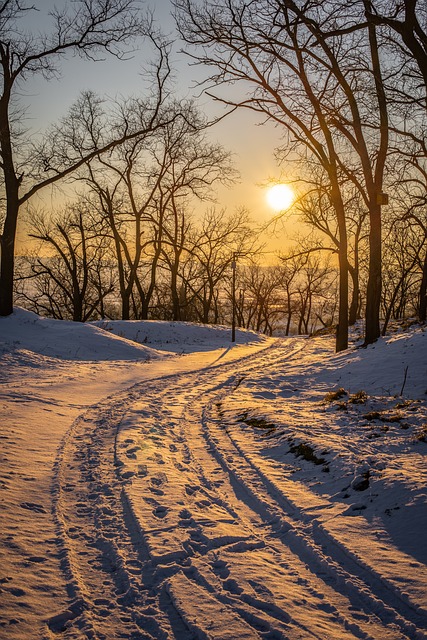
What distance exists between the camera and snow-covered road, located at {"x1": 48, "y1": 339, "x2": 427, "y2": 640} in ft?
8.46

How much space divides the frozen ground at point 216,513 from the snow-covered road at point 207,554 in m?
0.01

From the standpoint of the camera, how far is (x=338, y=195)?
44.9ft

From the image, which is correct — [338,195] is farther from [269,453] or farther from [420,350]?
[269,453]

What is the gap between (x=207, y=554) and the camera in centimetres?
329

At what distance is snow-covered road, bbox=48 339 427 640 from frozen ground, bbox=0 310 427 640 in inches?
0.5

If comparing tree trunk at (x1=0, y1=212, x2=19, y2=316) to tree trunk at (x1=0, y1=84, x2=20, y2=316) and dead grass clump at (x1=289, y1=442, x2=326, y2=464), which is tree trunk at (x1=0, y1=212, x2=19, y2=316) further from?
dead grass clump at (x1=289, y1=442, x2=326, y2=464)

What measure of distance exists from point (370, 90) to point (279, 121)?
2821mm

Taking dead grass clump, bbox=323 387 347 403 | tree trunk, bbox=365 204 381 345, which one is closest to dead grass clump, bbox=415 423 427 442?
dead grass clump, bbox=323 387 347 403

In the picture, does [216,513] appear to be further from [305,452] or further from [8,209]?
[8,209]

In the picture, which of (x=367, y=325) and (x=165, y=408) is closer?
(x=165, y=408)

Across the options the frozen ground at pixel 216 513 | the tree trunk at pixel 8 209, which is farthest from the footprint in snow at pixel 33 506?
the tree trunk at pixel 8 209

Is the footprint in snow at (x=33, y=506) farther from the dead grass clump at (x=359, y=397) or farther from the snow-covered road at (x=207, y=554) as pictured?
the dead grass clump at (x=359, y=397)

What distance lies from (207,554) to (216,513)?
0.64m

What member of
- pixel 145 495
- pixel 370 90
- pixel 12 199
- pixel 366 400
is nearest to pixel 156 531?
pixel 145 495
